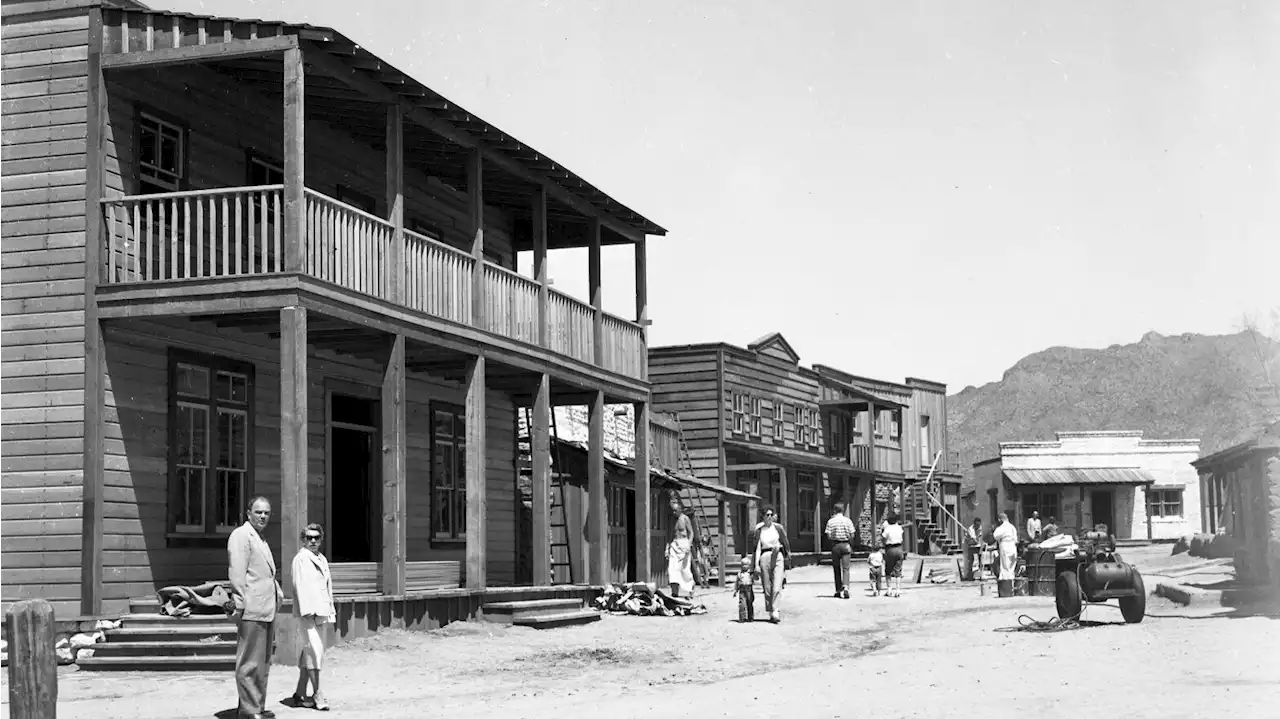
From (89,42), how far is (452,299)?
580 centimetres

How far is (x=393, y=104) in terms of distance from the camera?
763 inches

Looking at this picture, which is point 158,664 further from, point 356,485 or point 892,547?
point 892,547

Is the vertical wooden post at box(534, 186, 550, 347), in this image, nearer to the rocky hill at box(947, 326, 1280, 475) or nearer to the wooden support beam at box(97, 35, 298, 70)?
the wooden support beam at box(97, 35, 298, 70)

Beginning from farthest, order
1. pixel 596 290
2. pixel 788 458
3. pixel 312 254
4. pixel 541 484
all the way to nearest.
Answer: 1. pixel 788 458
2. pixel 596 290
3. pixel 541 484
4. pixel 312 254

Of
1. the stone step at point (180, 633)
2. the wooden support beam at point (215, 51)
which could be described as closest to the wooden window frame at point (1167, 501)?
the wooden support beam at point (215, 51)

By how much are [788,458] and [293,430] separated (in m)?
27.8

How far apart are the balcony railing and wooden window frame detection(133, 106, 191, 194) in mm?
239

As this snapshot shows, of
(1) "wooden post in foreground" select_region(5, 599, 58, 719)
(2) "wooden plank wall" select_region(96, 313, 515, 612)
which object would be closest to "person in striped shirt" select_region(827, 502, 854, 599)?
(2) "wooden plank wall" select_region(96, 313, 515, 612)

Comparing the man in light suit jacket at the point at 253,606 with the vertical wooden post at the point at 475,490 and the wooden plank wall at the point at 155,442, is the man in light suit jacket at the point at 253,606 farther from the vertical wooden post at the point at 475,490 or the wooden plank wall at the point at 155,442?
the vertical wooden post at the point at 475,490

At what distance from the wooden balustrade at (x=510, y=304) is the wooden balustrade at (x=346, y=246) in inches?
123

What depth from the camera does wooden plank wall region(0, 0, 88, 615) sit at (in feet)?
57.0

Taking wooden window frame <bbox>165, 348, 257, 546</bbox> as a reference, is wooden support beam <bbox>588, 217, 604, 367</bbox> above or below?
above

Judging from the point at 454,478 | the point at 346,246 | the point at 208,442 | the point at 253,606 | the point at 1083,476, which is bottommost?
the point at 253,606

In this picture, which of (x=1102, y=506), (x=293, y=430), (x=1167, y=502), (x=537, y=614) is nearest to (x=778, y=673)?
(x=293, y=430)
